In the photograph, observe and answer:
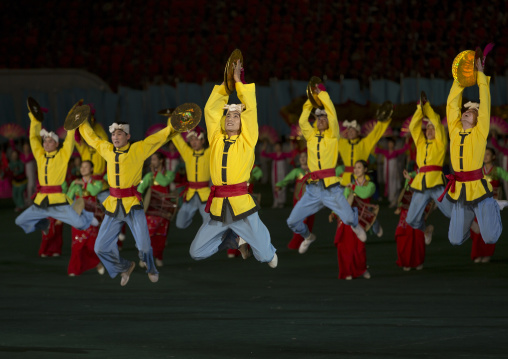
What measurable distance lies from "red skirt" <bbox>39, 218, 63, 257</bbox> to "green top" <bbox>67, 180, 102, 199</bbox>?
1.95 ft

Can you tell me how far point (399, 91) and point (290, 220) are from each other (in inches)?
503

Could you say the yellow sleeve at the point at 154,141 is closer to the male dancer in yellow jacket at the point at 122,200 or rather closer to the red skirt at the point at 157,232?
the male dancer in yellow jacket at the point at 122,200

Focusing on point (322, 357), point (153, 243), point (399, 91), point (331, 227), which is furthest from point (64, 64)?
point (322, 357)

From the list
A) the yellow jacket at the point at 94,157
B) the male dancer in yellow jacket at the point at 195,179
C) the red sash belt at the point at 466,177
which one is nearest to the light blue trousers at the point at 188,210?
the male dancer in yellow jacket at the point at 195,179

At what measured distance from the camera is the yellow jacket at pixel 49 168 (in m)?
8.55

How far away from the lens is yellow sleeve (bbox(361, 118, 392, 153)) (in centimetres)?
941

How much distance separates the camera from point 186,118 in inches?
260

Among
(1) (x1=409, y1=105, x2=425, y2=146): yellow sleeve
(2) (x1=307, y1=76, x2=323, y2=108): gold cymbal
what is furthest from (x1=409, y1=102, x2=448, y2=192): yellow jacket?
(2) (x1=307, y1=76, x2=323, y2=108): gold cymbal

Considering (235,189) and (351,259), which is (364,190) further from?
(235,189)

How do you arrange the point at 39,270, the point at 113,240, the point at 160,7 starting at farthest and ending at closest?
the point at 160,7 → the point at 39,270 → the point at 113,240

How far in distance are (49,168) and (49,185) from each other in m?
0.18

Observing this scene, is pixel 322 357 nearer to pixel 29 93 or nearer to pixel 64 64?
pixel 29 93

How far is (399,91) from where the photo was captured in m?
20.6

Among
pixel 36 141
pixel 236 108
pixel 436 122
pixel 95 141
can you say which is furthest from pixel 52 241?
pixel 436 122
